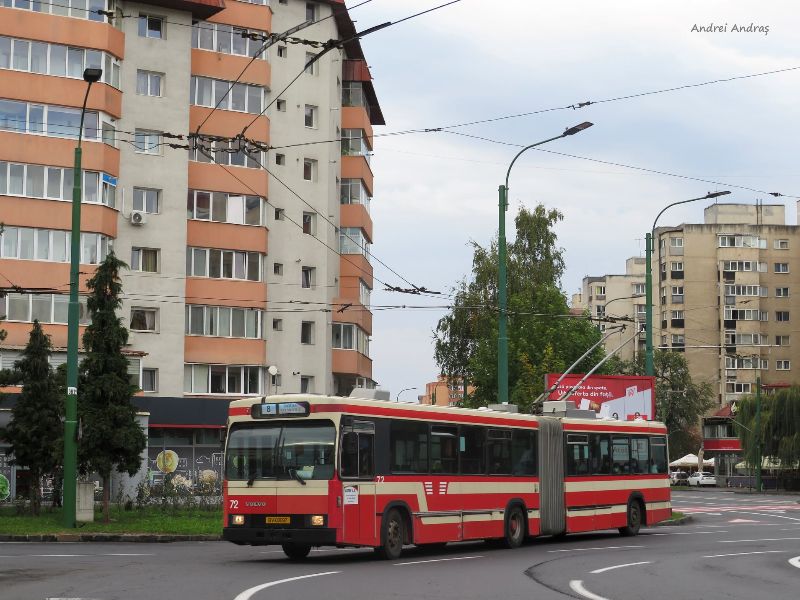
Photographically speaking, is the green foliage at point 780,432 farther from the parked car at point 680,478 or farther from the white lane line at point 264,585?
the white lane line at point 264,585

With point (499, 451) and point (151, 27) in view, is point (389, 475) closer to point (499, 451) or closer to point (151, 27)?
point (499, 451)

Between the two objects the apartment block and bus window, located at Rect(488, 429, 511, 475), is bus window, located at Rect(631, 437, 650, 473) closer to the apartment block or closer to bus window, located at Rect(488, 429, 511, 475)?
bus window, located at Rect(488, 429, 511, 475)

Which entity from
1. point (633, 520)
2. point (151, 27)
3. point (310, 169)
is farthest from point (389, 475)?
point (310, 169)

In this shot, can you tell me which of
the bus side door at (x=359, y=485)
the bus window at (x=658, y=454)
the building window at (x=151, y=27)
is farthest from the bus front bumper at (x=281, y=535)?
the building window at (x=151, y=27)

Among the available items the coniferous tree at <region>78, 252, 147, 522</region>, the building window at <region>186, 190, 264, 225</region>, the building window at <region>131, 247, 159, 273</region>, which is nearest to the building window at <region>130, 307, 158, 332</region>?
the building window at <region>131, 247, 159, 273</region>

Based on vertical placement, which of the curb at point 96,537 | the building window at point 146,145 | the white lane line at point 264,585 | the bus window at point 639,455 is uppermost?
the building window at point 146,145

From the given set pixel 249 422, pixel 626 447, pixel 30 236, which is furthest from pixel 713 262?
pixel 249 422

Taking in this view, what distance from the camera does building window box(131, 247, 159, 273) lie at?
177 ft

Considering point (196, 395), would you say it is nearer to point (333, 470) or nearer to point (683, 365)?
point (333, 470)

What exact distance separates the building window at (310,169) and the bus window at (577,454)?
3180 centimetres

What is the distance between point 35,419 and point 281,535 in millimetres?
16464

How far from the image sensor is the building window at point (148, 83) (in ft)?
178

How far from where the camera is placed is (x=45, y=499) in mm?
42094

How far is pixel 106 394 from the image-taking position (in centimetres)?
3303
